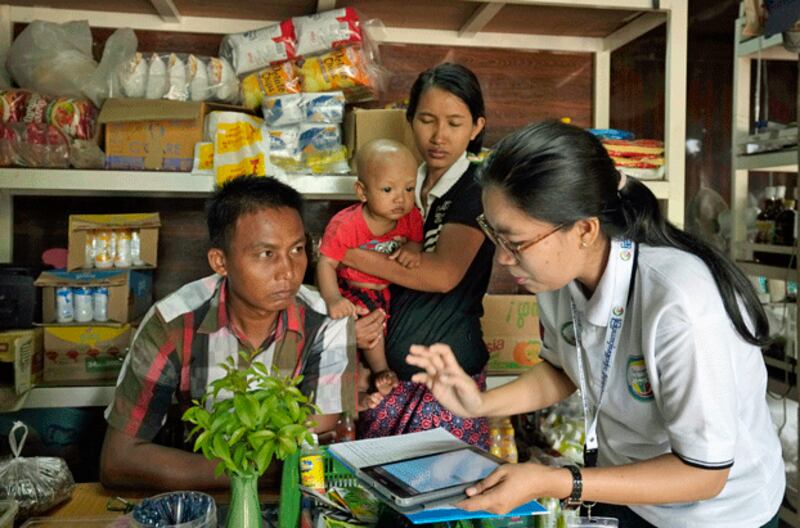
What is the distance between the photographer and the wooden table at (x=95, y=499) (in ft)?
4.25

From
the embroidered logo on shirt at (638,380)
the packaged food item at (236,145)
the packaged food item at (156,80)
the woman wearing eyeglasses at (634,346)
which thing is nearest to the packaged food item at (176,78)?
the packaged food item at (156,80)

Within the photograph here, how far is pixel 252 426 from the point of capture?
0.96m

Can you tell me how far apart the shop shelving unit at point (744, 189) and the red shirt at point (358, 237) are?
3.97 feet

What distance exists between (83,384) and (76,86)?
0.93m

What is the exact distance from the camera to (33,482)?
1.29m

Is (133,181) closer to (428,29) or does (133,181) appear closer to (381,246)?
(381,246)

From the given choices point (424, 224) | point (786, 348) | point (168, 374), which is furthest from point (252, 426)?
point (786, 348)

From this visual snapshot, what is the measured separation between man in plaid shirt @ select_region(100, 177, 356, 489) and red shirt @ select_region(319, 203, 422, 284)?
0.61 ft

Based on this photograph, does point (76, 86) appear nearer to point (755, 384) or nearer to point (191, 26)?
point (191, 26)

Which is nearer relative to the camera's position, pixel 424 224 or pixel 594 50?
pixel 424 224

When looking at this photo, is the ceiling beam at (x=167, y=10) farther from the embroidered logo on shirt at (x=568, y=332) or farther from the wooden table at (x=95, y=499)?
the embroidered logo on shirt at (x=568, y=332)

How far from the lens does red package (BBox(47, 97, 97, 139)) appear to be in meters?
2.06

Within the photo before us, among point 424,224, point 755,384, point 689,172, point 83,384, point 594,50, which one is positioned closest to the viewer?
point 755,384

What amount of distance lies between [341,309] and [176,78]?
3.07 ft
